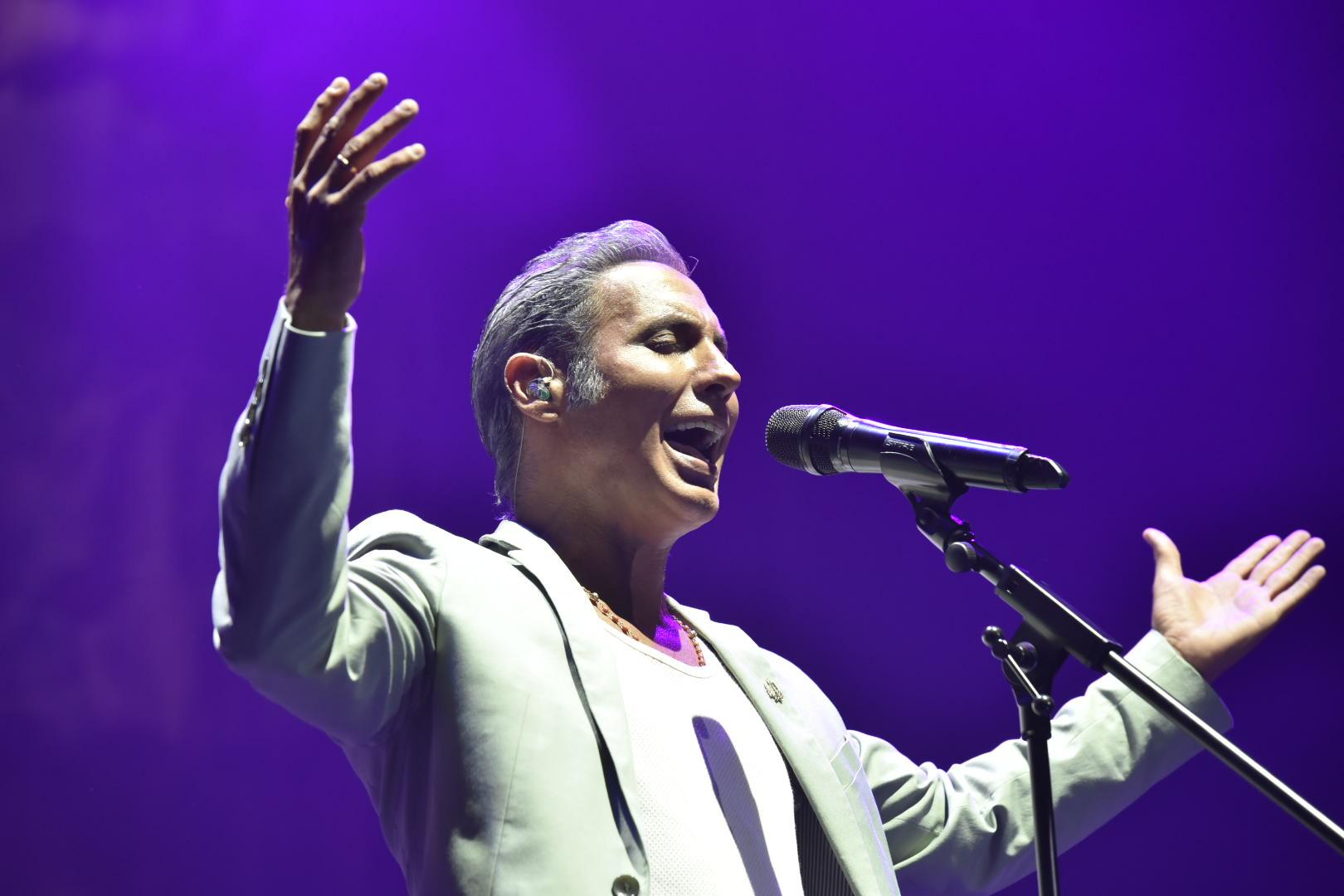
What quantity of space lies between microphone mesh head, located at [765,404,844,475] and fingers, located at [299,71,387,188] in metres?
0.84

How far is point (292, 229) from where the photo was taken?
1.38 metres

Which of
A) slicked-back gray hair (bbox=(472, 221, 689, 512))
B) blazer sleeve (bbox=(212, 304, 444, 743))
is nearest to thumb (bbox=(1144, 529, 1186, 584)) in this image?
slicked-back gray hair (bbox=(472, 221, 689, 512))

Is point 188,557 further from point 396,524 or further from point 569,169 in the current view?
point 569,169

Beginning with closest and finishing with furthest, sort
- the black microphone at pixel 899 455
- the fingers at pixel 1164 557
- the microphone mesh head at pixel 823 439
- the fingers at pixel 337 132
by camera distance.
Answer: the fingers at pixel 337 132 → the black microphone at pixel 899 455 → the microphone mesh head at pixel 823 439 → the fingers at pixel 1164 557

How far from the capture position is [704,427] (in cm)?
224

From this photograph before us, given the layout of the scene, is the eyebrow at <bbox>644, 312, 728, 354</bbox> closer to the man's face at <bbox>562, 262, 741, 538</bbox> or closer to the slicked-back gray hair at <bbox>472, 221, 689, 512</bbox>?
the man's face at <bbox>562, 262, 741, 538</bbox>

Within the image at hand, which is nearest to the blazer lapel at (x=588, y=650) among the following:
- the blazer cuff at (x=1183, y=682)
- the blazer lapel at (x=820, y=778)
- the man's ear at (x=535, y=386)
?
the man's ear at (x=535, y=386)

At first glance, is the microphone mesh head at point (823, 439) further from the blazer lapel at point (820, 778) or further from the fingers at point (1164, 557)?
the fingers at point (1164, 557)

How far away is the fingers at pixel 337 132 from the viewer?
4.43 ft

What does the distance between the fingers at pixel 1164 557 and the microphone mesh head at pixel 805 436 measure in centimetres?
78

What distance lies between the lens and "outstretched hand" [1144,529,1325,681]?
2238mm

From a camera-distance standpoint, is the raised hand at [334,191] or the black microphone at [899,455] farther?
the black microphone at [899,455]

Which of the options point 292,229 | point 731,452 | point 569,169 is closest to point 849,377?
point 731,452

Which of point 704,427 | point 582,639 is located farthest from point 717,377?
point 582,639
